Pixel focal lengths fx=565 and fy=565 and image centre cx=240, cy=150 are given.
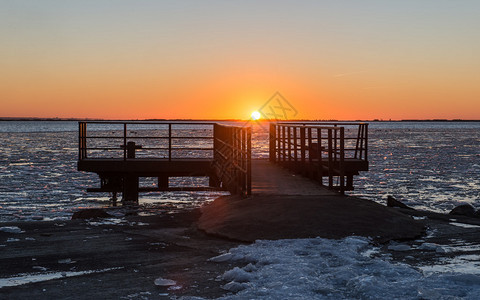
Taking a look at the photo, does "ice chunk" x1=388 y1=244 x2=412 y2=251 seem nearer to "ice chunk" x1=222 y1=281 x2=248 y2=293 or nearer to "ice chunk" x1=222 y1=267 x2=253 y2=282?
"ice chunk" x1=222 y1=267 x2=253 y2=282

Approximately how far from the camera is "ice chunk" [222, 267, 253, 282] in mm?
6461

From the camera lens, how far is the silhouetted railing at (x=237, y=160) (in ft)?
39.1

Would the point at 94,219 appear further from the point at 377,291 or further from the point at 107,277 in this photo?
the point at 377,291

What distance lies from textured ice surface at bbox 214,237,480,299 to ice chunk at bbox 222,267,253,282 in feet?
0.05

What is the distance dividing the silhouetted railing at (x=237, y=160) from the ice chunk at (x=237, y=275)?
5.05 meters

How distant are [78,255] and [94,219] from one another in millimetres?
3506

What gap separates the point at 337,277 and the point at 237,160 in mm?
7269

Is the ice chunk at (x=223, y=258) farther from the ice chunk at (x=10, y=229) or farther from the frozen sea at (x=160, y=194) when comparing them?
the frozen sea at (x=160, y=194)

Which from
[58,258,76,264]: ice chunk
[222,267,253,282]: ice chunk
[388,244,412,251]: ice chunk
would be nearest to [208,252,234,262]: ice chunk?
[222,267,253,282]: ice chunk

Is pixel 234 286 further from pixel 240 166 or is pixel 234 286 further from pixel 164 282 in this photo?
pixel 240 166

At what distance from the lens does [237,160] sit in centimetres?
1349

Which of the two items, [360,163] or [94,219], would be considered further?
[360,163]

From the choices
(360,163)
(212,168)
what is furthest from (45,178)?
(360,163)

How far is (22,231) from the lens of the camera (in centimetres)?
955
